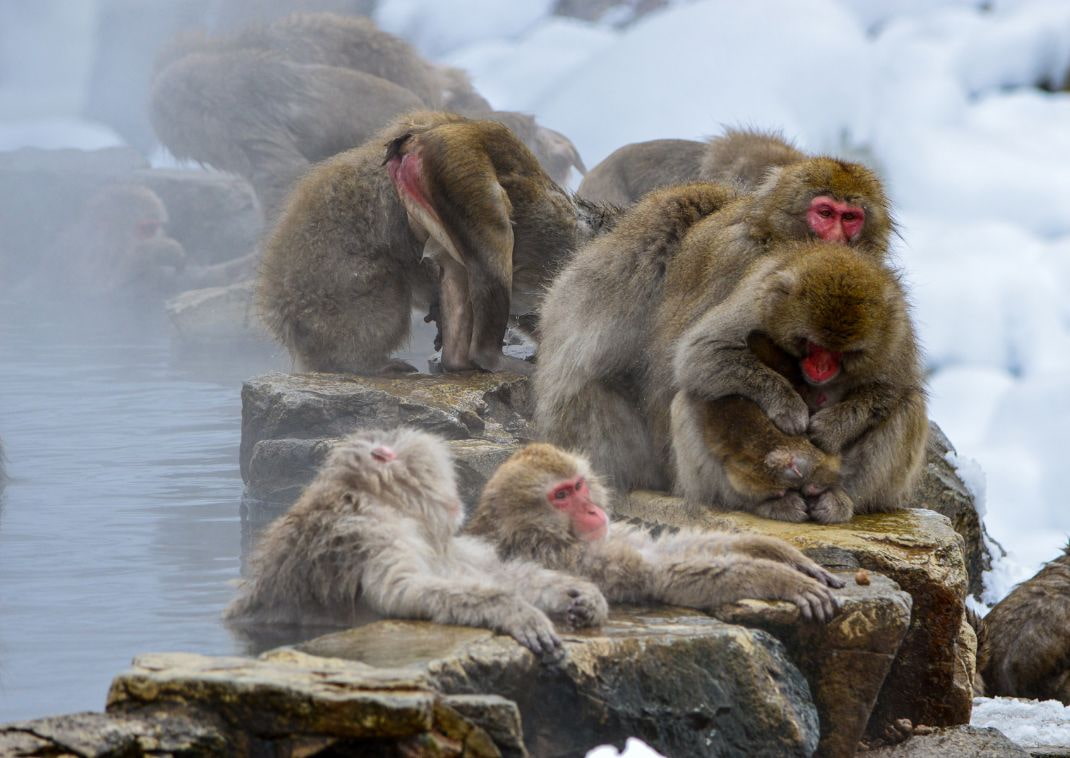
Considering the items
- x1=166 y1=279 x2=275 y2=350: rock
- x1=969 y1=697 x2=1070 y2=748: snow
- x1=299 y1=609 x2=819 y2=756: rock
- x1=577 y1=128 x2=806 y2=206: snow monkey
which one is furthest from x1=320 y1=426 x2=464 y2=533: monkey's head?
x1=166 y1=279 x2=275 y2=350: rock

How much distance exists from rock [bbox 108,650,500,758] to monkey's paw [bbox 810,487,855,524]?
1.61 metres

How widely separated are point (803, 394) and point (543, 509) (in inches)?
39.8

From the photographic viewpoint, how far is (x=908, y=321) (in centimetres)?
388

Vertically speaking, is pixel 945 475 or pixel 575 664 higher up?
pixel 945 475

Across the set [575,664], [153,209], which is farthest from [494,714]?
[153,209]

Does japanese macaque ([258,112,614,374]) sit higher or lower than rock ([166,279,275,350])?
lower

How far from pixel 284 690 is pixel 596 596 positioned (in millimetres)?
799

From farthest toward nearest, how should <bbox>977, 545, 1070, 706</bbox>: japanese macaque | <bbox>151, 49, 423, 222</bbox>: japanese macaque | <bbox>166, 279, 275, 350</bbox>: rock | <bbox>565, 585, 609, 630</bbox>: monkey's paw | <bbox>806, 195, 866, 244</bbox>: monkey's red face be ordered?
<bbox>166, 279, 275, 350</bbox>: rock < <bbox>151, 49, 423, 222</bbox>: japanese macaque < <bbox>977, 545, 1070, 706</bbox>: japanese macaque < <bbox>806, 195, 866, 244</bbox>: monkey's red face < <bbox>565, 585, 609, 630</bbox>: monkey's paw

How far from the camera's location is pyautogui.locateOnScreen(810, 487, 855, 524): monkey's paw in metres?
3.77

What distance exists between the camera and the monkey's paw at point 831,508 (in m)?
3.77

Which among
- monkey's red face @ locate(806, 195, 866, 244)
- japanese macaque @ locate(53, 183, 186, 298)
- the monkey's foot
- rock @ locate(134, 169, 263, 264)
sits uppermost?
rock @ locate(134, 169, 263, 264)

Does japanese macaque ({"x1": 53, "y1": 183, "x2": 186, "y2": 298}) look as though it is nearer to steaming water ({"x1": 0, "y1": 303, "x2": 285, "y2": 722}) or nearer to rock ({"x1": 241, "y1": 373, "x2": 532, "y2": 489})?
steaming water ({"x1": 0, "y1": 303, "x2": 285, "y2": 722})

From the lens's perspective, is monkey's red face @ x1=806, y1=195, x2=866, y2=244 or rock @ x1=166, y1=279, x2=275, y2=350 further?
rock @ x1=166, y1=279, x2=275, y2=350

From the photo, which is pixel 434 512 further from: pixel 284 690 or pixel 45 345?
pixel 45 345
